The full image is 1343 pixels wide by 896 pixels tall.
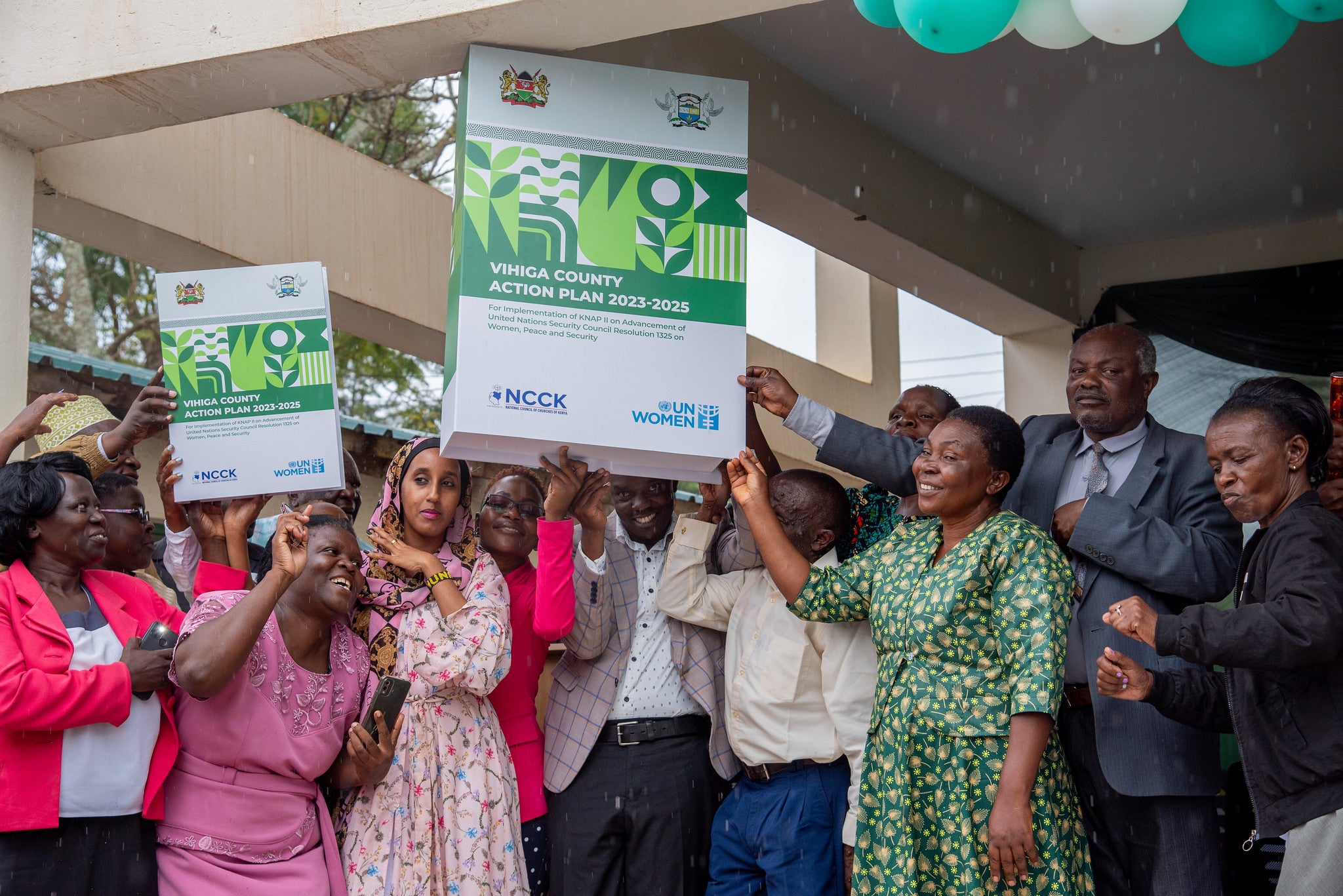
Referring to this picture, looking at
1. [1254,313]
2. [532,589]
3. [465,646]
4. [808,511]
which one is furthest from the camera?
[1254,313]

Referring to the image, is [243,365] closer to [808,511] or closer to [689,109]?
[689,109]

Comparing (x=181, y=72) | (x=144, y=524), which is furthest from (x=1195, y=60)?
(x=144, y=524)

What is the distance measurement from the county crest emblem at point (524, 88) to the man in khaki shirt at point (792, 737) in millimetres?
1481

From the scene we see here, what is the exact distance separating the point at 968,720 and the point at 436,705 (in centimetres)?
155

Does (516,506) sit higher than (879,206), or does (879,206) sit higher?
(879,206)

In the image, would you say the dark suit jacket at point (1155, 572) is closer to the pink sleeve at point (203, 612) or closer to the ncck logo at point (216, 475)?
the pink sleeve at point (203, 612)

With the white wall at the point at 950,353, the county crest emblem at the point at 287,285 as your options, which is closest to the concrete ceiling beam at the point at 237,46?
the county crest emblem at the point at 287,285

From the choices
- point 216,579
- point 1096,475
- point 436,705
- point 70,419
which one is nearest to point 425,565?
point 436,705

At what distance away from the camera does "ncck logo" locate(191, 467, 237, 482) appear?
4.08 metres

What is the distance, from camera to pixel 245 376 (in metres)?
4.12

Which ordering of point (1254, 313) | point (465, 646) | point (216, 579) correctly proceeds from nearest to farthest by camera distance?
point (465, 646)
point (216, 579)
point (1254, 313)

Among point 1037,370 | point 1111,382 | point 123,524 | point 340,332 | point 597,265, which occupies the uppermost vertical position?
point 340,332

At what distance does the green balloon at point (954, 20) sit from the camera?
339 cm

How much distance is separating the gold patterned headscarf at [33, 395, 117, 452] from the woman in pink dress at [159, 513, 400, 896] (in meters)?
1.14
